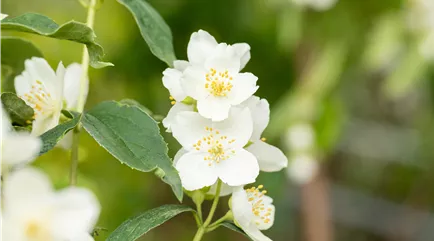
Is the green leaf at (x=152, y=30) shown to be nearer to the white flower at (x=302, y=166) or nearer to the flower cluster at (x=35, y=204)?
the flower cluster at (x=35, y=204)

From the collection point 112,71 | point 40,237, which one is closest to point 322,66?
point 112,71

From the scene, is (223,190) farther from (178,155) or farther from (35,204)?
(35,204)

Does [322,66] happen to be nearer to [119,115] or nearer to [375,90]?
[375,90]

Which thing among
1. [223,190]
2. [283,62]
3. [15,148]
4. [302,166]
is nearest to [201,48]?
[223,190]

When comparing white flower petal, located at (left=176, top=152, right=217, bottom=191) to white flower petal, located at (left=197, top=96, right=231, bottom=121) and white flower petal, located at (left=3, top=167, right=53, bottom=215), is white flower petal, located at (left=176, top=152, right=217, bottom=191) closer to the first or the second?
white flower petal, located at (left=197, top=96, right=231, bottom=121)

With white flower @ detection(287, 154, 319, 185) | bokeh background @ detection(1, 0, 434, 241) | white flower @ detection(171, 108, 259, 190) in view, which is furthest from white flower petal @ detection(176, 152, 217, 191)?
white flower @ detection(287, 154, 319, 185)

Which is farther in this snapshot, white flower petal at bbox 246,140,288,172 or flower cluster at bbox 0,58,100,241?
white flower petal at bbox 246,140,288,172
